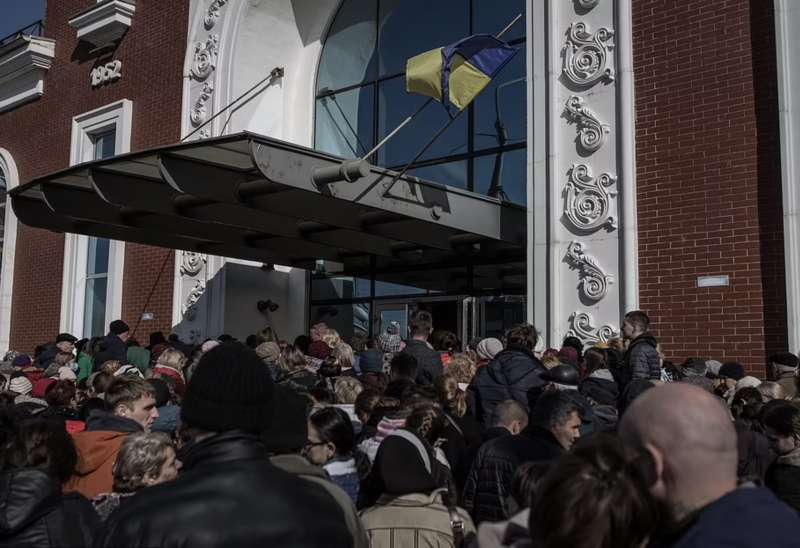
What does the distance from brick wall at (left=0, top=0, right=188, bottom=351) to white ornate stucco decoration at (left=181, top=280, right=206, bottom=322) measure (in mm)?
490

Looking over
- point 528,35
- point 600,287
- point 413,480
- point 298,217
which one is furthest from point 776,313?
point 413,480

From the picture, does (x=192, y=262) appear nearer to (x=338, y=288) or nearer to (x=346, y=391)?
(x=338, y=288)

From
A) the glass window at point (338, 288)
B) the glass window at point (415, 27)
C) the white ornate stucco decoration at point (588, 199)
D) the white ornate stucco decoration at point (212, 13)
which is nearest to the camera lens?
the white ornate stucco decoration at point (588, 199)

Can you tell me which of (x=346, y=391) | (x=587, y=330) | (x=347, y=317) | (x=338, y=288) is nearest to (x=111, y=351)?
(x=347, y=317)

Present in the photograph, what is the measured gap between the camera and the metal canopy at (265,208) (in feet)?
32.3

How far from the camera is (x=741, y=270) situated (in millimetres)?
9500

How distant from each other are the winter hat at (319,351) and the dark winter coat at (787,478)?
5.49m

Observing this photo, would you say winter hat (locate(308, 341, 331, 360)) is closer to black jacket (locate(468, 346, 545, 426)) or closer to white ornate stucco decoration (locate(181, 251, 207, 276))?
black jacket (locate(468, 346, 545, 426))

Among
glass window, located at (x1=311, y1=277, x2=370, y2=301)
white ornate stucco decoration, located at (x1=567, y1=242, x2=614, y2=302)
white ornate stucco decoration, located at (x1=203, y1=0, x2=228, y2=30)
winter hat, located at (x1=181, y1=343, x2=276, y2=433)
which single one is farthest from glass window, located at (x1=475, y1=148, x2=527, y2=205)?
winter hat, located at (x1=181, y1=343, x2=276, y2=433)

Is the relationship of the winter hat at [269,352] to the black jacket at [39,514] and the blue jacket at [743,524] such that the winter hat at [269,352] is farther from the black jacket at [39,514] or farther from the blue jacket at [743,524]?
the blue jacket at [743,524]

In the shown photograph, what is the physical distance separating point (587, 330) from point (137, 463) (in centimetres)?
736

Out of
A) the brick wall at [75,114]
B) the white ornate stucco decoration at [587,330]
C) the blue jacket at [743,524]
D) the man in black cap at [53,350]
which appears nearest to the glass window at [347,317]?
the brick wall at [75,114]

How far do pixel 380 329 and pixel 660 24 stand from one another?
683cm

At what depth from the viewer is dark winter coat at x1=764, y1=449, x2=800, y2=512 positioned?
4188 millimetres
